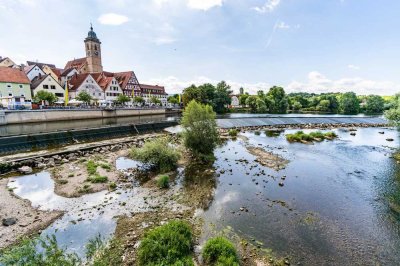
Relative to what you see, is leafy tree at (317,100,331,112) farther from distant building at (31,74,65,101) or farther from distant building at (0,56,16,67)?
distant building at (0,56,16,67)

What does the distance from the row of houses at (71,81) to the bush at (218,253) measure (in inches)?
2224

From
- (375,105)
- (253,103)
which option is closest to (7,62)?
(253,103)

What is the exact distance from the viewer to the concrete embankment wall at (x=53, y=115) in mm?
45531

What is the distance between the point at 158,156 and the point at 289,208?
13.9m

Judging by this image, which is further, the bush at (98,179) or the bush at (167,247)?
the bush at (98,179)

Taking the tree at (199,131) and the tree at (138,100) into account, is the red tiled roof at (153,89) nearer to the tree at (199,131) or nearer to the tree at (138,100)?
the tree at (138,100)

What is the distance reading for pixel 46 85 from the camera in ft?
229

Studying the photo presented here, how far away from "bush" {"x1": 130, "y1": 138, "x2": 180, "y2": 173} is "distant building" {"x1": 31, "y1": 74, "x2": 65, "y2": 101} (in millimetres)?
61063

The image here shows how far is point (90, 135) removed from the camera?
128 ft

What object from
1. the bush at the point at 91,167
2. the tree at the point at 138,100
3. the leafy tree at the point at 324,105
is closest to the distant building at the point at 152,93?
the tree at the point at 138,100

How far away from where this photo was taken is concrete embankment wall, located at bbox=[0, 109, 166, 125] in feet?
149

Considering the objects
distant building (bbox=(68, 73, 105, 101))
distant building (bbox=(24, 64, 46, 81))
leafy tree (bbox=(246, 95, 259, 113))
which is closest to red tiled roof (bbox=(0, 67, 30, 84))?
distant building (bbox=(24, 64, 46, 81))

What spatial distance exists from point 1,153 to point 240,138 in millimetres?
38433

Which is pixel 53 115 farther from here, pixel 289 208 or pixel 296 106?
pixel 296 106
